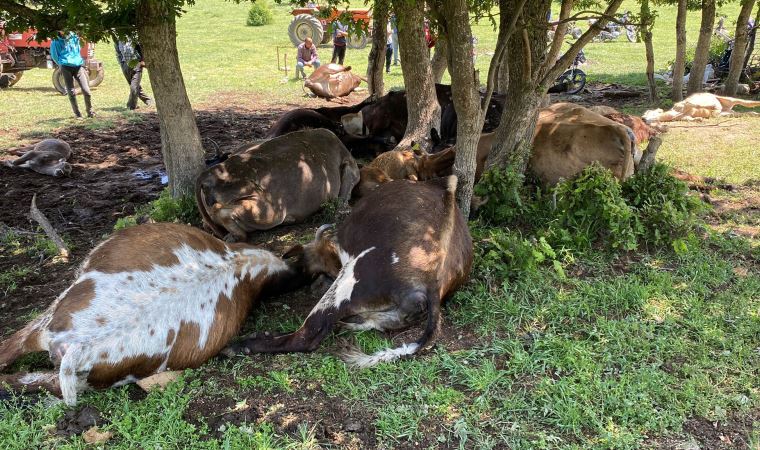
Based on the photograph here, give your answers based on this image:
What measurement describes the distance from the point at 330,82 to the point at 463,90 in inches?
348

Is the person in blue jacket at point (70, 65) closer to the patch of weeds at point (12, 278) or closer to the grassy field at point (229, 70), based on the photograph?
the grassy field at point (229, 70)

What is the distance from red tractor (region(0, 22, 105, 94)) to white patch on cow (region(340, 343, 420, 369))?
529 inches

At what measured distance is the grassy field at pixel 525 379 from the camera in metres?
2.88

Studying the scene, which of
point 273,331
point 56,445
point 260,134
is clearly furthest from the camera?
point 260,134

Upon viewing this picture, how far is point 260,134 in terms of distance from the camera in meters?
9.61

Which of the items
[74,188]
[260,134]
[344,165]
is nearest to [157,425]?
[344,165]

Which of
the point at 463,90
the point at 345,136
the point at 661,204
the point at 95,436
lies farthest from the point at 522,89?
the point at 95,436

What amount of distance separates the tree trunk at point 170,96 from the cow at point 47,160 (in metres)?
2.69

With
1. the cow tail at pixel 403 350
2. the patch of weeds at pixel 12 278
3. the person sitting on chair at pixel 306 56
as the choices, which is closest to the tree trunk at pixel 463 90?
the cow tail at pixel 403 350

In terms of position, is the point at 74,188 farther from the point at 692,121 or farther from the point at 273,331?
the point at 692,121

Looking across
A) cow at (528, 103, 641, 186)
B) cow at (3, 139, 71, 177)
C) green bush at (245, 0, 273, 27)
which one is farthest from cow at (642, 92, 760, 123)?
green bush at (245, 0, 273, 27)

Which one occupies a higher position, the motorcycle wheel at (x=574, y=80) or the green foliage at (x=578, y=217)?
the motorcycle wheel at (x=574, y=80)

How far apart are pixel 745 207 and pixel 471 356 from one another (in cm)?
407

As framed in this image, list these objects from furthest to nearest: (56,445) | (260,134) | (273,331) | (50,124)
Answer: (50,124)
(260,134)
(273,331)
(56,445)
